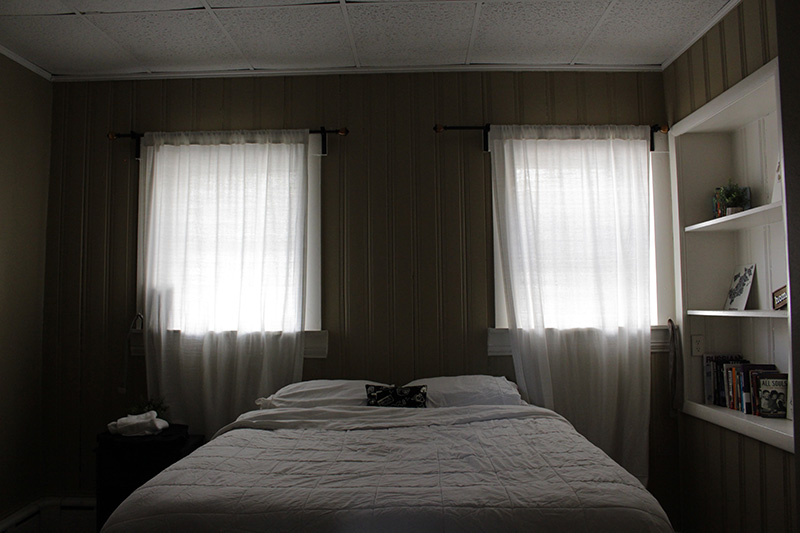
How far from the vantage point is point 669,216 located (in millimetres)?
3039

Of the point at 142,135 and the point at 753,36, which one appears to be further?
the point at 142,135

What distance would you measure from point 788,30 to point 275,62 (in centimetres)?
288

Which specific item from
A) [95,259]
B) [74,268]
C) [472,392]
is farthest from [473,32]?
[74,268]

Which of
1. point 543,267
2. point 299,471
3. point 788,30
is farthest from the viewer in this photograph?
point 543,267

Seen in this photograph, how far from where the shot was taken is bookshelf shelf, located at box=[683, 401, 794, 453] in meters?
2.07

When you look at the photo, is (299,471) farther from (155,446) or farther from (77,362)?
(77,362)

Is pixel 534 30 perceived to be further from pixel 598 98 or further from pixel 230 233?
pixel 230 233

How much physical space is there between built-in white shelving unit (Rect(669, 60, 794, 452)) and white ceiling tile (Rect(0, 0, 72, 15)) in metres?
3.27

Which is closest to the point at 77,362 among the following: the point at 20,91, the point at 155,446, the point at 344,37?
the point at 155,446

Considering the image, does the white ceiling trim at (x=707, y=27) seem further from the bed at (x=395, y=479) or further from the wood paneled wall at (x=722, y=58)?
the bed at (x=395, y=479)

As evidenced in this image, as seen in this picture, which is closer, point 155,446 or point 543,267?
point 155,446

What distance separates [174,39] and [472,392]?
249cm

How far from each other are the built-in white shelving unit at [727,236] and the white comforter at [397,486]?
115cm

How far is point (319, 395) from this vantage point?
2574 mm
